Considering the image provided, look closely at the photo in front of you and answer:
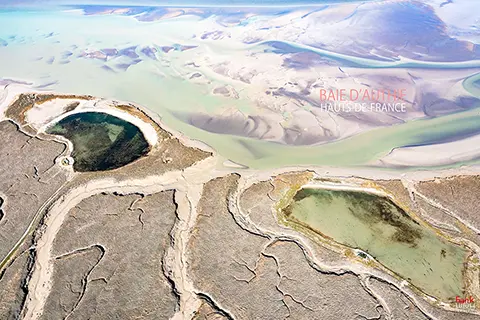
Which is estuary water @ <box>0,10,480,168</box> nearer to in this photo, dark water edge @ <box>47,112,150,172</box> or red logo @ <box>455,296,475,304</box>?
dark water edge @ <box>47,112,150,172</box>

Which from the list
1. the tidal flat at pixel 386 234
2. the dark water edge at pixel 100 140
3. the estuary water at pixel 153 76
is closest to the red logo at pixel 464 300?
the tidal flat at pixel 386 234

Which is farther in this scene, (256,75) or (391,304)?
(256,75)

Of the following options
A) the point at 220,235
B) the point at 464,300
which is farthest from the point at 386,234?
the point at 220,235

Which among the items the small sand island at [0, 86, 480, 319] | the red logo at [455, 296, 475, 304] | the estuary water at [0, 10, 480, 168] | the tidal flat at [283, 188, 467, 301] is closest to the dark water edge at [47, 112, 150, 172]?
the small sand island at [0, 86, 480, 319]

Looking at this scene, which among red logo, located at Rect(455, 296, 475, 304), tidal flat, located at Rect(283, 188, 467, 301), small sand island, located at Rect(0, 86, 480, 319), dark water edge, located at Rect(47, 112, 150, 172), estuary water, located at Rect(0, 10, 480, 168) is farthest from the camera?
estuary water, located at Rect(0, 10, 480, 168)

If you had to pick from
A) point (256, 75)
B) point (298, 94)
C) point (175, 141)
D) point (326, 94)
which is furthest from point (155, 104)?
point (326, 94)

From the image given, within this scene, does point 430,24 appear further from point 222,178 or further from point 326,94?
point 222,178

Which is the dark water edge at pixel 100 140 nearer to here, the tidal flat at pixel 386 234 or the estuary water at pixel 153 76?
the estuary water at pixel 153 76
